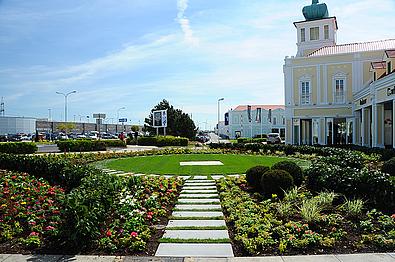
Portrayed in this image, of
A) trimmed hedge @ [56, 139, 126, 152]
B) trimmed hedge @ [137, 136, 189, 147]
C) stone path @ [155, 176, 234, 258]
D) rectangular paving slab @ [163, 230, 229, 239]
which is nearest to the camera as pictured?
stone path @ [155, 176, 234, 258]

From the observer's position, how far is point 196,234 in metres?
7.30

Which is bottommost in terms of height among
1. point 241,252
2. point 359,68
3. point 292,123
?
point 241,252

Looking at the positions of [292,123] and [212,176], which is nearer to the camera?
[212,176]

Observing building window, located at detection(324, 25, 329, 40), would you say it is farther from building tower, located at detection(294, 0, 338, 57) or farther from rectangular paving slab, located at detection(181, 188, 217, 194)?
rectangular paving slab, located at detection(181, 188, 217, 194)

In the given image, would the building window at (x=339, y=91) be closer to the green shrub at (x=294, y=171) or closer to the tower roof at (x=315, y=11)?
the tower roof at (x=315, y=11)

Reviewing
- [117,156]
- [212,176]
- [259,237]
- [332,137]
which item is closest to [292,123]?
[332,137]

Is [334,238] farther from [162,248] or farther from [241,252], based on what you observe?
[162,248]

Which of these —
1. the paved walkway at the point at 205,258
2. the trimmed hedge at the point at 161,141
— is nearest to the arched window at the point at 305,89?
the trimmed hedge at the point at 161,141

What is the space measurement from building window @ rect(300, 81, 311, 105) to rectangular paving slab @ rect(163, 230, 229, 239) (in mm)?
35647

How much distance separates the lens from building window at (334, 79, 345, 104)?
3912cm

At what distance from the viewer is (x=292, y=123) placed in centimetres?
4219

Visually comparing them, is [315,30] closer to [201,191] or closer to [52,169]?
[201,191]

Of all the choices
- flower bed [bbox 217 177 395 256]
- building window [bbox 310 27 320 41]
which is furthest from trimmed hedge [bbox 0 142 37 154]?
building window [bbox 310 27 320 41]

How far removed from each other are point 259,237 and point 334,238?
139 cm
